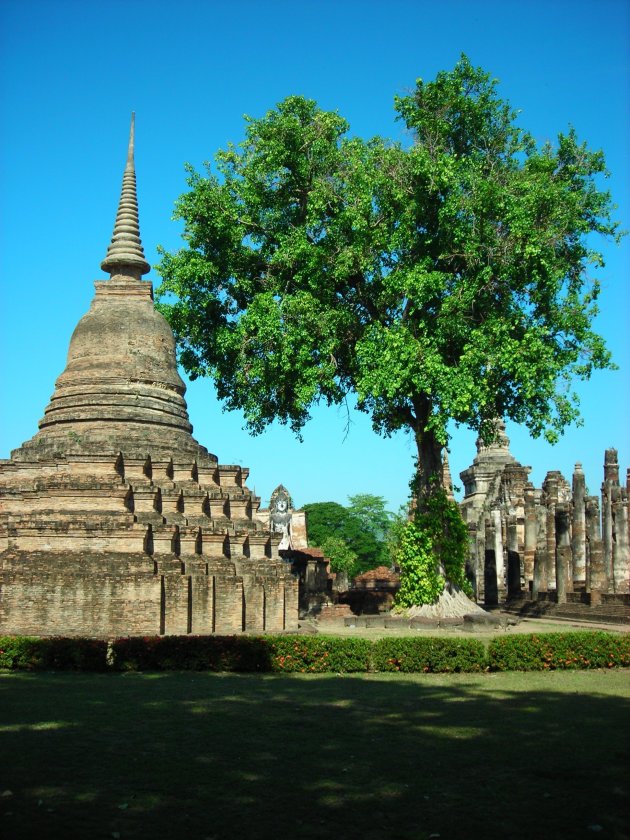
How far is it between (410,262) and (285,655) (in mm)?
12744

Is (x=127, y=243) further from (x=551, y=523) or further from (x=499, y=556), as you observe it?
(x=499, y=556)

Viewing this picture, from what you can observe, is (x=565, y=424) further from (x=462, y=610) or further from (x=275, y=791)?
(x=275, y=791)

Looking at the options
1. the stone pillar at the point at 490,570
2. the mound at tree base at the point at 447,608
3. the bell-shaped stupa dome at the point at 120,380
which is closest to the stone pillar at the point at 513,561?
the stone pillar at the point at 490,570

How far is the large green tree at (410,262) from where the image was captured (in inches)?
920

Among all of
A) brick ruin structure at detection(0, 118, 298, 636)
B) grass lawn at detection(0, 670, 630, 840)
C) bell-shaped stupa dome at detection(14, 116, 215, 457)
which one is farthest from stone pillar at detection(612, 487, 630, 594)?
grass lawn at detection(0, 670, 630, 840)

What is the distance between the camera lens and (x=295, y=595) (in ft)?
80.8

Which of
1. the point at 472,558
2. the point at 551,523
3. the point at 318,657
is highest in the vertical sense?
the point at 551,523

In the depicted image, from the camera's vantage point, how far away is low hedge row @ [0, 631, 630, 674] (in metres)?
14.8

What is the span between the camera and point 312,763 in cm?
800

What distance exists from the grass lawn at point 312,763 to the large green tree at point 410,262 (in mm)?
12064

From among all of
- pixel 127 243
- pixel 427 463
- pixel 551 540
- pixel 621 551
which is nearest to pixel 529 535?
pixel 551 540

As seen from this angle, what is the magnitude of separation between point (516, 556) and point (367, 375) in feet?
63.9

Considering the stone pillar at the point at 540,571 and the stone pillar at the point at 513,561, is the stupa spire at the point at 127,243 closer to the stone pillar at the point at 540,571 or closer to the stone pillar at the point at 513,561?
the stone pillar at the point at 540,571

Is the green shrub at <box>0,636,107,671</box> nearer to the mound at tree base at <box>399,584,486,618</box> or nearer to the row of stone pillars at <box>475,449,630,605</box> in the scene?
the mound at tree base at <box>399,584,486,618</box>
